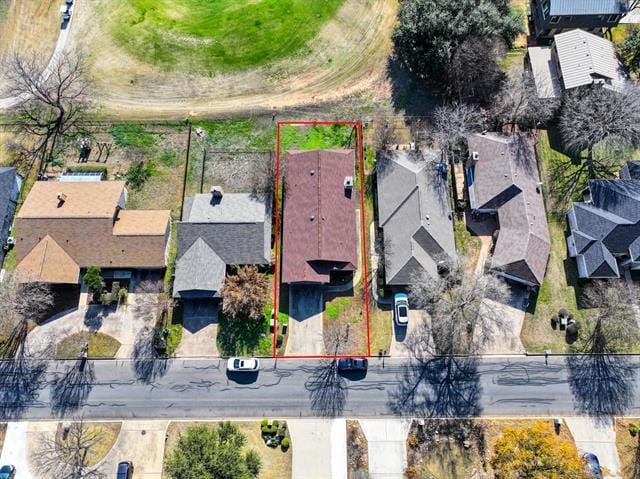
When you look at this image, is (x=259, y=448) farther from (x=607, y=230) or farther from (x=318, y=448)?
(x=607, y=230)

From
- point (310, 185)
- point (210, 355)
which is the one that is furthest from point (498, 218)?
point (210, 355)

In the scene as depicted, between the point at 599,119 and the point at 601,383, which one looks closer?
the point at 601,383

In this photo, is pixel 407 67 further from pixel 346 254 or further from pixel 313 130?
pixel 346 254

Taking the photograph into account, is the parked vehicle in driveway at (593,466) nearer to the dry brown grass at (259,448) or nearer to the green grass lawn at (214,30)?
the dry brown grass at (259,448)

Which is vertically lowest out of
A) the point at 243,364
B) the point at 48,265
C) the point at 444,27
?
the point at 243,364

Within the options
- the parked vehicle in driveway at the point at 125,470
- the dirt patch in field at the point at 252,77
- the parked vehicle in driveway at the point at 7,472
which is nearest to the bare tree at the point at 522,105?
the dirt patch in field at the point at 252,77

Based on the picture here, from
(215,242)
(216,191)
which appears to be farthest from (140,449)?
(216,191)

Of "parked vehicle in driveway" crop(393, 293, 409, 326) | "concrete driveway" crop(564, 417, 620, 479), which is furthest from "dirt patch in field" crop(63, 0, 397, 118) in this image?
"concrete driveway" crop(564, 417, 620, 479)
